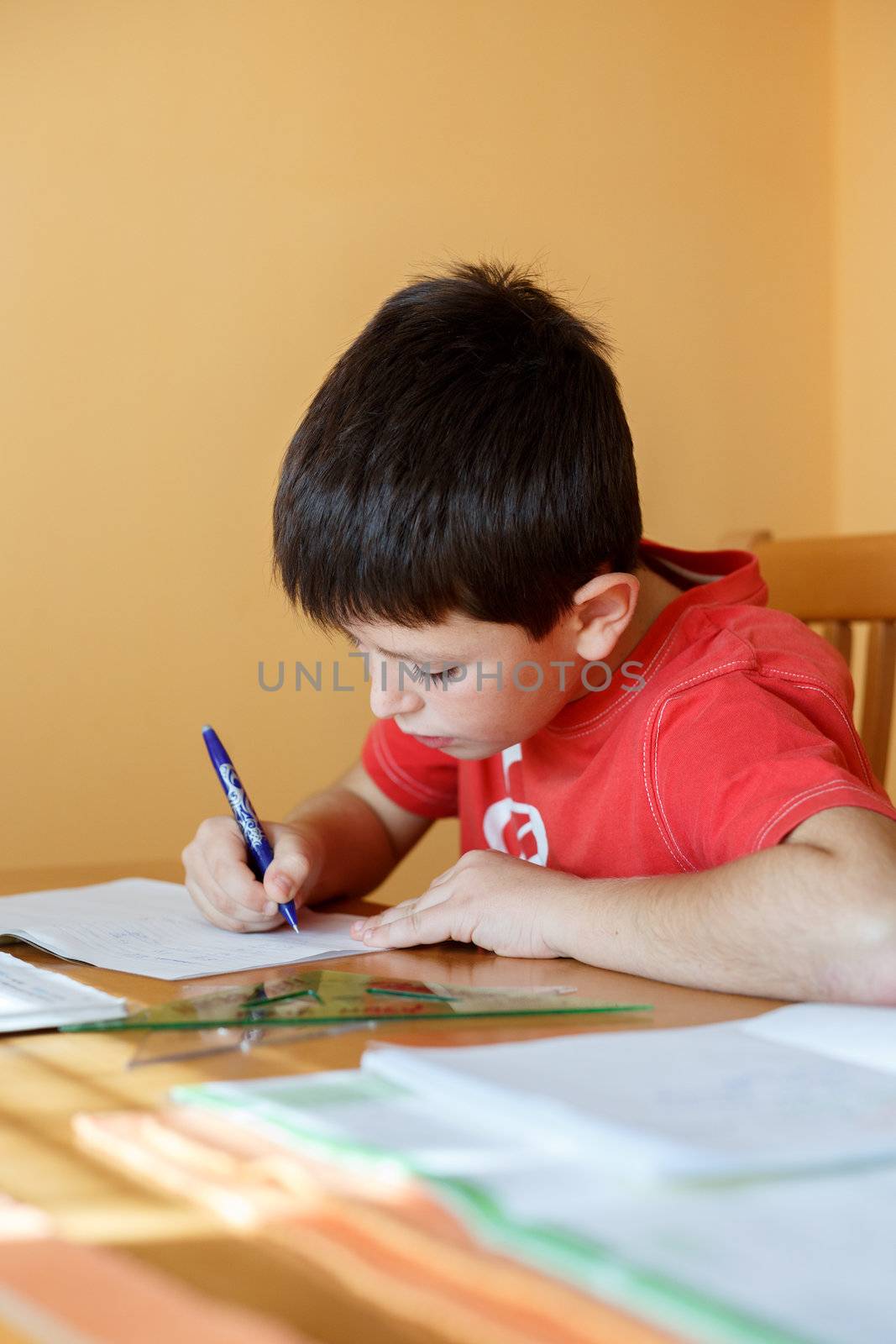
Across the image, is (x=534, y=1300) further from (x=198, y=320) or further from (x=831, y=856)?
(x=198, y=320)

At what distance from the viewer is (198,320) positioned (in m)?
1.86

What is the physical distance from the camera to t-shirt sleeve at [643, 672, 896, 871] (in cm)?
71

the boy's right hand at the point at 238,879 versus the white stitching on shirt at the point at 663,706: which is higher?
the white stitching on shirt at the point at 663,706

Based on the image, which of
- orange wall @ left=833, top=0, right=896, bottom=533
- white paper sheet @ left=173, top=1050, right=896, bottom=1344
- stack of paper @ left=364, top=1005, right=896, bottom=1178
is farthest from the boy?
orange wall @ left=833, top=0, right=896, bottom=533

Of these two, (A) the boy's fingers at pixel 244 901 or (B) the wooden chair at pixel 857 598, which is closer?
(A) the boy's fingers at pixel 244 901

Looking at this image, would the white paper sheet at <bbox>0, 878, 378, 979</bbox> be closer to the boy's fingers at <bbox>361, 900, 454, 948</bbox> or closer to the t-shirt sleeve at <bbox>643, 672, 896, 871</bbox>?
the boy's fingers at <bbox>361, 900, 454, 948</bbox>

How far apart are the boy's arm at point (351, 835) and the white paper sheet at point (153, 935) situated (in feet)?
0.16

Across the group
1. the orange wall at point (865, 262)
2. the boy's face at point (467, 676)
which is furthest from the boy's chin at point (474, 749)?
the orange wall at point (865, 262)

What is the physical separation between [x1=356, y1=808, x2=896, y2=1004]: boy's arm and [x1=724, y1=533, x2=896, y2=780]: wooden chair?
21.3 inches

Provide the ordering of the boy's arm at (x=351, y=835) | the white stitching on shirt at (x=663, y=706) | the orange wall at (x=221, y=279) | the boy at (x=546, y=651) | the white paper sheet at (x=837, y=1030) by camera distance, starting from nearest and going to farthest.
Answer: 1. the white paper sheet at (x=837, y=1030)
2. the boy at (x=546, y=651)
3. the white stitching on shirt at (x=663, y=706)
4. the boy's arm at (x=351, y=835)
5. the orange wall at (x=221, y=279)

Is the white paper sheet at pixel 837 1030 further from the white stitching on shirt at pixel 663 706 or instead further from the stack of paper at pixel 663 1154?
the white stitching on shirt at pixel 663 706

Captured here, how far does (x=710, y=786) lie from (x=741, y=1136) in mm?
399

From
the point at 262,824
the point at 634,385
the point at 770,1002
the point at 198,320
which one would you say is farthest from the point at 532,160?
the point at 770,1002

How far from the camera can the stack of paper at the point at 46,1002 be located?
62cm
